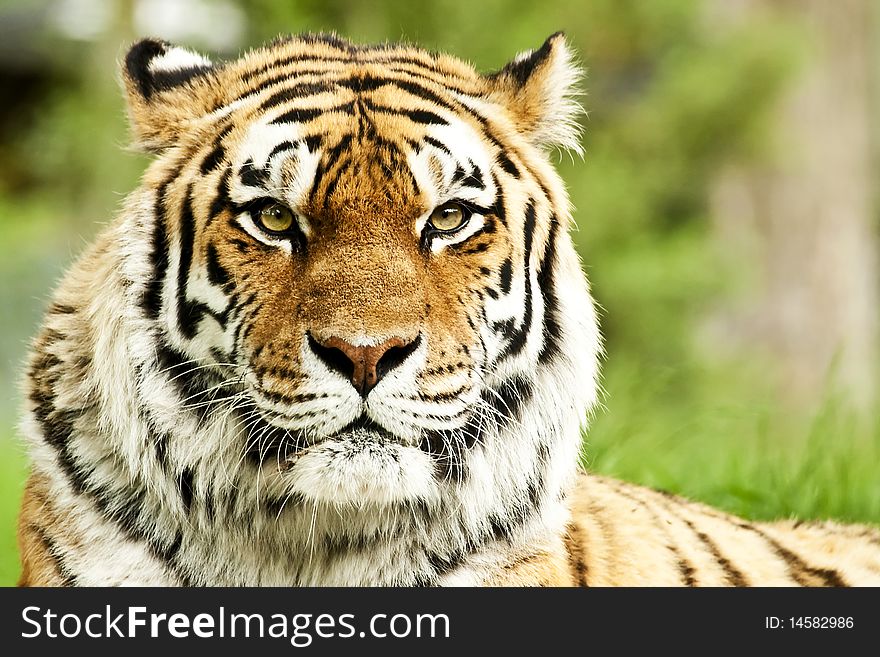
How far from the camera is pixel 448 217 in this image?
103 inches

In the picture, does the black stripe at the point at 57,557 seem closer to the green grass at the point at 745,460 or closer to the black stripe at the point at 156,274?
the black stripe at the point at 156,274

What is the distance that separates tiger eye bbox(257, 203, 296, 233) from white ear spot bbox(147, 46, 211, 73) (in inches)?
25.0

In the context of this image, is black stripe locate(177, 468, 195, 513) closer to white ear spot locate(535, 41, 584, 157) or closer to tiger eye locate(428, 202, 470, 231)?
tiger eye locate(428, 202, 470, 231)

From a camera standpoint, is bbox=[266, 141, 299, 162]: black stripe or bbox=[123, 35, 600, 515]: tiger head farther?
bbox=[266, 141, 299, 162]: black stripe

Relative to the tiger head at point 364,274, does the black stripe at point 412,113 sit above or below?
above

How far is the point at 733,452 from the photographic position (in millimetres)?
4652

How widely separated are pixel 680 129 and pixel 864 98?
2.09 metres

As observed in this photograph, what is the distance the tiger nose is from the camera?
90.7 inches

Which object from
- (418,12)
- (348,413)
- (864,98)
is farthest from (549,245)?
(864,98)

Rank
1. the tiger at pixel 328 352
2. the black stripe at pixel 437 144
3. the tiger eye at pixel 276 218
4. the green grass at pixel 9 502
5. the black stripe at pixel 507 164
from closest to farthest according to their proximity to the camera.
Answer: the tiger at pixel 328 352, the tiger eye at pixel 276 218, the black stripe at pixel 437 144, the black stripe at pixel 507 164, the green grass at pixel 9 502

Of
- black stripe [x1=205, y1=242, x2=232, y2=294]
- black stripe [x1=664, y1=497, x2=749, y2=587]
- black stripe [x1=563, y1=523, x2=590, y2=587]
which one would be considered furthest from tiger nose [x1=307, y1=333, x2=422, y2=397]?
black stripe [x1=664, y1=497, x2=749, y2=587]

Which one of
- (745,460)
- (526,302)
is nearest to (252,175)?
(526,302)

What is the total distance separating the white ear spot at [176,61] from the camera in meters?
2.92

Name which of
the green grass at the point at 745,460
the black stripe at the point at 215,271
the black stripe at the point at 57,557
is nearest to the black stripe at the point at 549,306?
the black stripe at the point at 215,271
